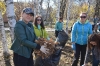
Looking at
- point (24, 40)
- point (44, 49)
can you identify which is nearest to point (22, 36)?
point (24, 40)

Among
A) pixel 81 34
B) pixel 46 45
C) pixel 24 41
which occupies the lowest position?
pixel 81 34

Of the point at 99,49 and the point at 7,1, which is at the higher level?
the point at 7,1

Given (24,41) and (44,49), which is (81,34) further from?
(24,41)

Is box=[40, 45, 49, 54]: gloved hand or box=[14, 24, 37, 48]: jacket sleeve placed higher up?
box=[14, 24, 37, 48]: jacket sleeve

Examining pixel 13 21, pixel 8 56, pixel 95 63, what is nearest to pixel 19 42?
pixel 95 63

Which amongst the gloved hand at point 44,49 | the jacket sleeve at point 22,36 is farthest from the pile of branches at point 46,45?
the jacket sleeve at point 22,36

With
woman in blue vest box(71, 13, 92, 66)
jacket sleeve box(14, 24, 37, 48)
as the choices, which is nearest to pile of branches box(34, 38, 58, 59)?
jacket sleeve box(14, 24, 37, 48)

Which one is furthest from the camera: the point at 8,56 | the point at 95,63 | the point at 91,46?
the point at 8,56

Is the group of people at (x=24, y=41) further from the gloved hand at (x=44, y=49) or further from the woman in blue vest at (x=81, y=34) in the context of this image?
the woman in blue vest at (x=81, y=34)

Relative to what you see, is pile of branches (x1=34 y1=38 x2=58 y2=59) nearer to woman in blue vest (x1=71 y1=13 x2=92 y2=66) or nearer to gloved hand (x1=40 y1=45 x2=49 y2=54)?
gloved hand (x1=40 y1=45 x2=49 y2=54)

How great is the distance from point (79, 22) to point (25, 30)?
2.66 m

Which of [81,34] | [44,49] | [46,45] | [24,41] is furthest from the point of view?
[81,34]

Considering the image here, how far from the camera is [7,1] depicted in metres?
7.07

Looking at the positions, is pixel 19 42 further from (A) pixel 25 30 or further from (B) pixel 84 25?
(B) pixel 84 25
